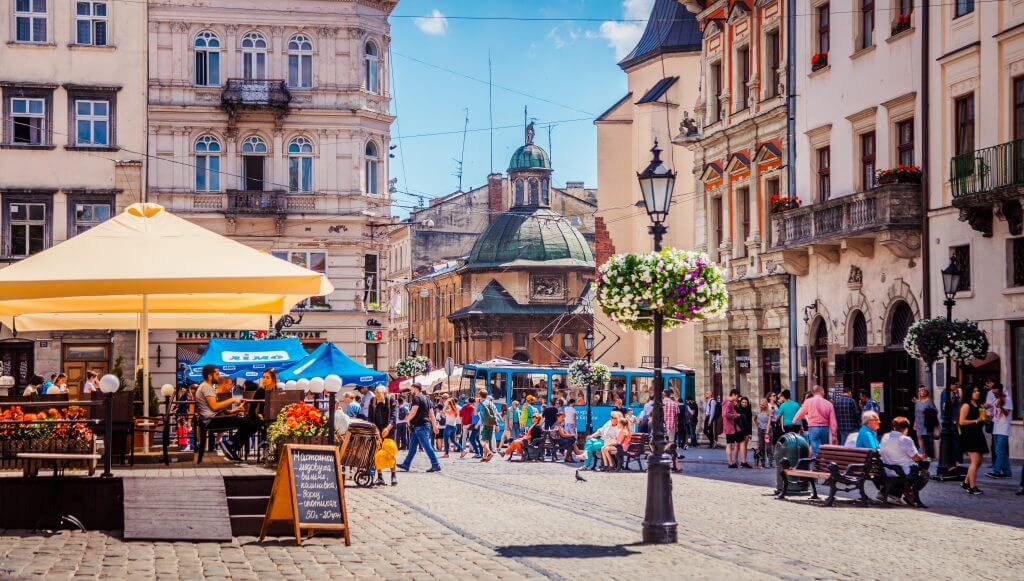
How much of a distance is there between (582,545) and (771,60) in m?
29.1

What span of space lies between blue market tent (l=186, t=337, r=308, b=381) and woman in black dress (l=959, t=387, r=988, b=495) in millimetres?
16789

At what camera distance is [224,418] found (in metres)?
19.4

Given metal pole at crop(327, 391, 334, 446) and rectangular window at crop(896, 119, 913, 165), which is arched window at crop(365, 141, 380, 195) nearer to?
rectangular window at crop(896, 119, 913, 165)

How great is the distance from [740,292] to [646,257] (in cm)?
2774

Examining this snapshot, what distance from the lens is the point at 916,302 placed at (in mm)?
34156

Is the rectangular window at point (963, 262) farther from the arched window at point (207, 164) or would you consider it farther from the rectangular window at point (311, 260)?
the arched window at point (207, 164)

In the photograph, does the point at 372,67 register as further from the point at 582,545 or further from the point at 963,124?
the point at 582,545

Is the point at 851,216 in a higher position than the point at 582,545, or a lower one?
higher

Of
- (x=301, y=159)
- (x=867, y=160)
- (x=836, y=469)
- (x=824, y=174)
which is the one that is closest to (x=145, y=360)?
(x=836, y=469)

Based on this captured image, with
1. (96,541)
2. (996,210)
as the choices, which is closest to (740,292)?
(996,210)

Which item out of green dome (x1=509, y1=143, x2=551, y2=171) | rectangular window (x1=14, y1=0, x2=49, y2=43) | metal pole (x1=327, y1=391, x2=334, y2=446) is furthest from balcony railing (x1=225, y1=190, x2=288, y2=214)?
green dome (x1=509, y1=143, x2=551, y2=171)

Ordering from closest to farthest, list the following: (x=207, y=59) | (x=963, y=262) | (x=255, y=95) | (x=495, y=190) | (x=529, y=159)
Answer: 1. (x=963, y=262)
2. (x=255, y=95)
3. (x=207, y=59)
4. (x=529, y=159)
5. (x=495, y=190)

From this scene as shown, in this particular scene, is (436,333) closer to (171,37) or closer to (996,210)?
(171,37)

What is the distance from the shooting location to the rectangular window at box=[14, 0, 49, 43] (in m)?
49.6
